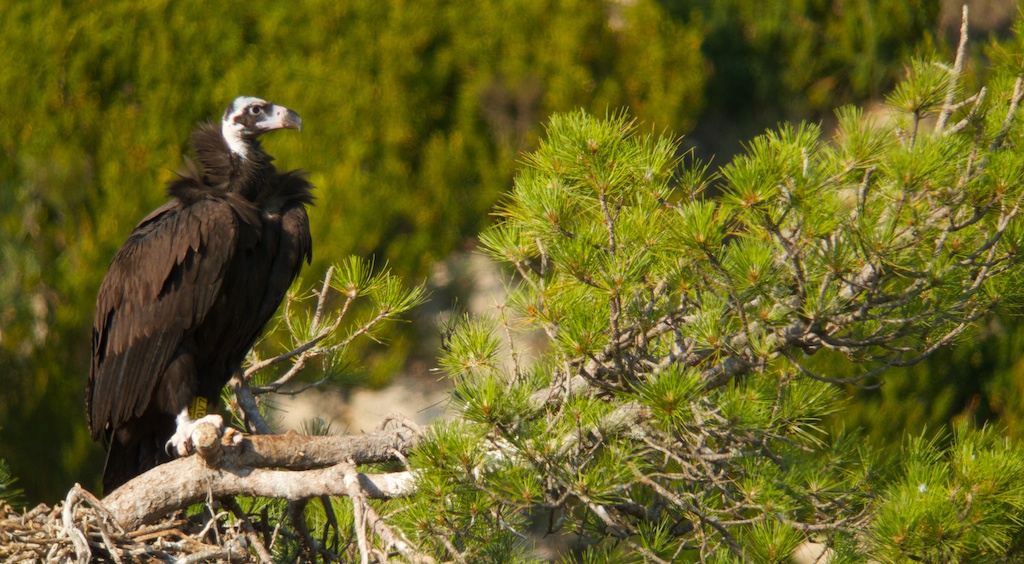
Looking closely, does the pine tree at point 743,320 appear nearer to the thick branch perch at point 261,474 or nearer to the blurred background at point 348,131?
the thick branch perch at point 261,474

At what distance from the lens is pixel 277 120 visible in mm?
3971

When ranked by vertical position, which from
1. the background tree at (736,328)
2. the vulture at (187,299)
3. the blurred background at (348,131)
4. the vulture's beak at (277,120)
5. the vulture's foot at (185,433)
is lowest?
the background tree at (736,328)

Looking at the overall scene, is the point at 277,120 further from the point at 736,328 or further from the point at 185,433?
the point at 736,328

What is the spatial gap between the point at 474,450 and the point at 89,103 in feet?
22.4

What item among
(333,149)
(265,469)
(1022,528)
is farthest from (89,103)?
(1022,528)

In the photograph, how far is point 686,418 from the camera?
2.27 m

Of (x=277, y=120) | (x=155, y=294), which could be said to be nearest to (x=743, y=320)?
(x=155, y=294)

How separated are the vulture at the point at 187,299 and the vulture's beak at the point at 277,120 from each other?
0.67ft

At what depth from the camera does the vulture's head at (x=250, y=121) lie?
3.89 metres

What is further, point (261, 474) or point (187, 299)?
point (187, 299)

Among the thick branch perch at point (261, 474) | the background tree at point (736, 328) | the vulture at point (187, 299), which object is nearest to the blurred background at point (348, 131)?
the vulture at point (187, 299)

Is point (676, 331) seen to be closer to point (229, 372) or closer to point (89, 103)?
point (229, 372)

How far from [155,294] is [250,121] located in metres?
0.84

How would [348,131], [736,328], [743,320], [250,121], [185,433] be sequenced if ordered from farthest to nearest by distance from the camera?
[348,131] < [250,121] < [185,433] < [736,328] < [743,320]
